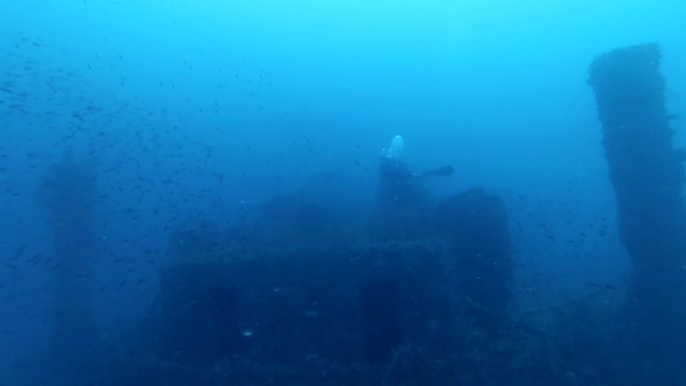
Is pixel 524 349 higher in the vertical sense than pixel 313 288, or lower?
lower

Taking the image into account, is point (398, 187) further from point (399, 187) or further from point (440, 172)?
point (440, 172)

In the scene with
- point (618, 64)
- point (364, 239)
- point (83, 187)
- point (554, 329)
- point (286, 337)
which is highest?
point (618, 64)

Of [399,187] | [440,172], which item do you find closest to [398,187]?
[399,187]

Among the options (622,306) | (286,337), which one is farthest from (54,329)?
(622,306)

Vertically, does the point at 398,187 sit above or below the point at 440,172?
below

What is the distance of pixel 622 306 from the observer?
841 cm

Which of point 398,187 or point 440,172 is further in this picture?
point 440,172

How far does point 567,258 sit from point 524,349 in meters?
4.40

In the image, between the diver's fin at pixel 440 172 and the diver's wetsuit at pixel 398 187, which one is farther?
the diver's fin at pixel 440 172

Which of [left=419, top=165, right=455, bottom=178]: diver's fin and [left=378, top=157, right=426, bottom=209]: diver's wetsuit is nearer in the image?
[left=378, top=157, right=426, bottom=209]: diver's wetsuit

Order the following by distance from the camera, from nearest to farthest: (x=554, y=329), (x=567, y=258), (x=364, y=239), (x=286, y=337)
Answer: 1. (x=286, y=337)
2. (x=554, y=329)
3. (x=364, y=239)
4. (x=567, y=258)

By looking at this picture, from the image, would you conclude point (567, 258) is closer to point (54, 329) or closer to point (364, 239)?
point (364, 239)

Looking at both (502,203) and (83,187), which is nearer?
(502,203)

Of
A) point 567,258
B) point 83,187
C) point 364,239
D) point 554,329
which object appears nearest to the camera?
point 554,329
